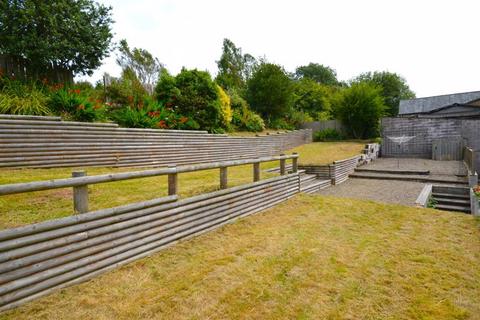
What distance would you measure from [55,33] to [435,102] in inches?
1231

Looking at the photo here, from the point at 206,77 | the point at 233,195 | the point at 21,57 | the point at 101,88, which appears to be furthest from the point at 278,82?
the point at 233,195

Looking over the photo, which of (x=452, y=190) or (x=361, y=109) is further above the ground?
(x=361, y=109)

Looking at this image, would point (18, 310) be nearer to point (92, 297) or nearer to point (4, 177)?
point (92, 297)

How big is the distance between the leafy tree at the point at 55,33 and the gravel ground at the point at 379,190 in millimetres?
9229

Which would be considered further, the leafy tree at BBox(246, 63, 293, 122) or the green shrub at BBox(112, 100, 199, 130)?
the leafy tree at BBox(246, 63, 293, 122)

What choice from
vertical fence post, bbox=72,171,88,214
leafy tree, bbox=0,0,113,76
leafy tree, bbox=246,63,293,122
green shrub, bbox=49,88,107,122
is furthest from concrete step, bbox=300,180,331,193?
leafy tree, bbox=246,63,293,122

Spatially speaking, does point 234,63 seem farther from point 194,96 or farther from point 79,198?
point 79,198

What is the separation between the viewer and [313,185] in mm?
8258

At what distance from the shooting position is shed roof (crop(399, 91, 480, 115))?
85.7ft

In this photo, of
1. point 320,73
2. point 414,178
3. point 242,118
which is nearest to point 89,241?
point 414,178

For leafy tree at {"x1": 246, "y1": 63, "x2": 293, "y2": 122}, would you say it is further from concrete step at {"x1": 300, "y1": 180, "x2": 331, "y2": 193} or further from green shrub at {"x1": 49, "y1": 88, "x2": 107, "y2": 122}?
green shrub at {"x1": 49, "y1": 88, "x2": 107, "y2": 122}

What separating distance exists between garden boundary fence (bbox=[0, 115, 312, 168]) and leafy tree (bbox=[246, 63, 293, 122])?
10.5 meters

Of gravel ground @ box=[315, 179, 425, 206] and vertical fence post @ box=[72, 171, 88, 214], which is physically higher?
vertical fence post @ box=[72, 171, 88, 214]

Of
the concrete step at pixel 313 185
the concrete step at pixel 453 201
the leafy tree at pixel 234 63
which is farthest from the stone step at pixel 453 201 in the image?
the leafy tree at pixel 234 63
